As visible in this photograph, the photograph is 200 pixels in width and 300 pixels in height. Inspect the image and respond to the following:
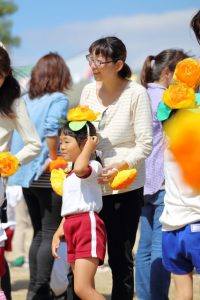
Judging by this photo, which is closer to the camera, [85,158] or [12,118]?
[85,158]

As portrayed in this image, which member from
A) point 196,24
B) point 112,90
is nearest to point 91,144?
point 112,90

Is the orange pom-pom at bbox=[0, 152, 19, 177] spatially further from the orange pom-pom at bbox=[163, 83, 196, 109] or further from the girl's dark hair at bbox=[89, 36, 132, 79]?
the orange pom-pom at bbox=[163, 83, 196, 109]

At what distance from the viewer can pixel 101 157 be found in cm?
409

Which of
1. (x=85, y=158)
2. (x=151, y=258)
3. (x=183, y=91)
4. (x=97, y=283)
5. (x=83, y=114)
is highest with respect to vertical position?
(x=183, y=91)

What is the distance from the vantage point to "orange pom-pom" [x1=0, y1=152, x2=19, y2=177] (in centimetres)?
407

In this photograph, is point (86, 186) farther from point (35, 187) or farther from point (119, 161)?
point (35, 187)

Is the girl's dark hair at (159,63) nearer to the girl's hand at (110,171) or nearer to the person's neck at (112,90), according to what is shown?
the person's neck at (112,90)

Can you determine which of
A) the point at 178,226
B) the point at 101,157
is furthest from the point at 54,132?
the point at 178,226

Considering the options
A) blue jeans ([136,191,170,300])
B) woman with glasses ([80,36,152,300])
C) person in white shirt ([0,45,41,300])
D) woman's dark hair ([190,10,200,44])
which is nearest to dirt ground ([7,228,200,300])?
blue jeans ([136,191,170,300])

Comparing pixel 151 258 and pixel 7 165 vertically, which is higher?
pixel 7 165

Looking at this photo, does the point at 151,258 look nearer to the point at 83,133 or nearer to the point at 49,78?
the point at 83,133

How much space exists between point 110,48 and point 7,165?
0.94 meters

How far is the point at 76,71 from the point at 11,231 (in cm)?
665

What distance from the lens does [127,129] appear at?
13.3 feet
